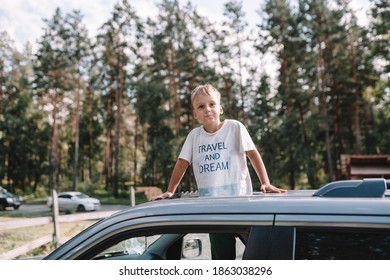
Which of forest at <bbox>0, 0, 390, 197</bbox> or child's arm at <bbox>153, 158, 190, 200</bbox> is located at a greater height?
forest at <bbox>0, 0, 390, 197</bbox>

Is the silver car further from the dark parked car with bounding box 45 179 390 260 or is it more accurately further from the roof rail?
the roof rail

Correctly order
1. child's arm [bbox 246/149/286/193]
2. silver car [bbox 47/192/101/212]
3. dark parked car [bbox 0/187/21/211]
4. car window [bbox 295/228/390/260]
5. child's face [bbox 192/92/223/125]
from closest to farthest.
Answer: car window [bbox 295/228/390/260] < child's arm [bbox 246/149/286/193] < child's face [bbox 192/92/223/125] < silver car [bbox 47/192/101/212] < dark parked car [bbox 0/187/21/211]

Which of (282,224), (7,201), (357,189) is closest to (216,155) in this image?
(357,189)

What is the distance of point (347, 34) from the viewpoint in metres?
32.0

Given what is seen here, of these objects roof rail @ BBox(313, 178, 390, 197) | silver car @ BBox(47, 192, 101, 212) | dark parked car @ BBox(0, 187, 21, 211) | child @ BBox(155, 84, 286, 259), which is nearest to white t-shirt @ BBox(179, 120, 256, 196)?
child @ BBox(155, 84, 286, 259)

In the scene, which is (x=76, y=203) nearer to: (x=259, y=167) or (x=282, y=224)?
(x=259, y=167)

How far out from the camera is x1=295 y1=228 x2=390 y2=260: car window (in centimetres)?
123

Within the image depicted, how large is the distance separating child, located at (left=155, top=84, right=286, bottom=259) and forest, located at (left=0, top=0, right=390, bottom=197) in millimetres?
28002

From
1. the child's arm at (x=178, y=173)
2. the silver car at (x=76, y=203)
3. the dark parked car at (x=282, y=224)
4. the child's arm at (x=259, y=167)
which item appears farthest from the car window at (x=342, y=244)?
the silver car at (x=76, y=203)

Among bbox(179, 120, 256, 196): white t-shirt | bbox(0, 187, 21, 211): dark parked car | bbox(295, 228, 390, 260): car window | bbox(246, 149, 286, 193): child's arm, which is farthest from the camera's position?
bbox(0, 187, 21, 211): dark parked car

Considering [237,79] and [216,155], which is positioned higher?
[237,79]

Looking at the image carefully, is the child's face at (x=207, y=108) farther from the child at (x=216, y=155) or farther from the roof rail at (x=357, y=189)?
the roof rail at (x=357, y=189)

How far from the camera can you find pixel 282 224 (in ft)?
4.19

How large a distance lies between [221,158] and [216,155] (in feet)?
0.13
